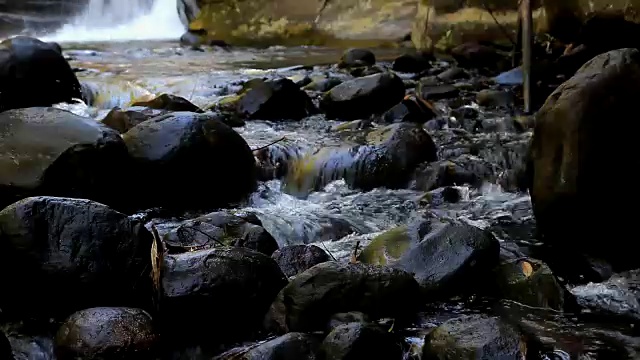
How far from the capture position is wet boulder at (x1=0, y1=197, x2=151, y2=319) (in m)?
3.60

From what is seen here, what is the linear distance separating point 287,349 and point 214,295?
60 cm

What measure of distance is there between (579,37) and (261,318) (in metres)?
8.86

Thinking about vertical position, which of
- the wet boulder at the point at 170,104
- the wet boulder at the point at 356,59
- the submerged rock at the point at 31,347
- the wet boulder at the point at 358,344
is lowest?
the submerged rock at the point at 31,347

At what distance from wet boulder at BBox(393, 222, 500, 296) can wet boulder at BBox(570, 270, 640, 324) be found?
0.51m

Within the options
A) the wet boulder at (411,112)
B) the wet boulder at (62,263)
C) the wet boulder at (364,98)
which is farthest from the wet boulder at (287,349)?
the wet boulder at (364,98)

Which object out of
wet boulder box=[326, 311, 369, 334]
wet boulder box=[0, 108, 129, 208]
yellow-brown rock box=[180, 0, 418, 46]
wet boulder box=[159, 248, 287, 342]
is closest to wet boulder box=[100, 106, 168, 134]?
wet boulder box=[0, 108, 129, 208]

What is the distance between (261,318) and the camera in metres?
3.53

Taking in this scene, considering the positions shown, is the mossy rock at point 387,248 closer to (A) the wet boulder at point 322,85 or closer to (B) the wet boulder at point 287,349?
(B) the wet boulder at point 287,349

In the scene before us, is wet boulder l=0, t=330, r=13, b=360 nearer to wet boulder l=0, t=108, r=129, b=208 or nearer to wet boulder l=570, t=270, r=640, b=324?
wet boulder l=0, t=108, r=129, b=208

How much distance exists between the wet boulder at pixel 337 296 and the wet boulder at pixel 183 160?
2.40 m

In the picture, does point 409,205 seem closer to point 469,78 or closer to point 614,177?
point 614,177

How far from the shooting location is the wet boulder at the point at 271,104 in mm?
8688

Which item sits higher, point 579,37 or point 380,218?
point 579,37

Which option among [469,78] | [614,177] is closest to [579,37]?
[469,78]
